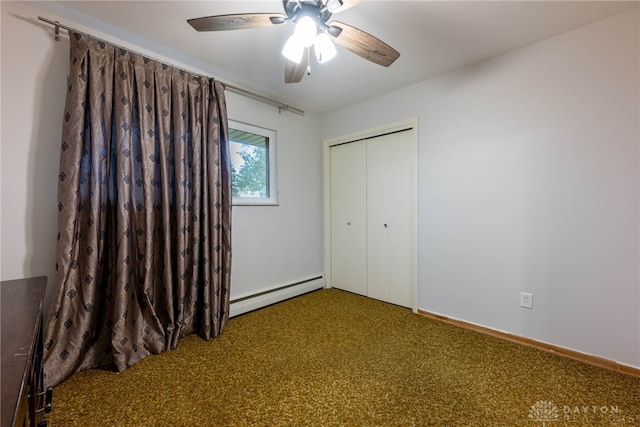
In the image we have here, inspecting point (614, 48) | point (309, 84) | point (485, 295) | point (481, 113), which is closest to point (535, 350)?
point (485, 295)

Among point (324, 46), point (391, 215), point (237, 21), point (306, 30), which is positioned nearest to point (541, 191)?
point (391, 215)

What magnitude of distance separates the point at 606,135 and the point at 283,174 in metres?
2.66

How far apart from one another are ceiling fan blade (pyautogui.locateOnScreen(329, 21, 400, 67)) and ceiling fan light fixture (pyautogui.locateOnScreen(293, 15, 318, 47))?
0.11 metres

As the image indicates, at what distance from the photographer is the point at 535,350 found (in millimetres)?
1988

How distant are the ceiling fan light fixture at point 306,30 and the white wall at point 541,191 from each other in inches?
62.7

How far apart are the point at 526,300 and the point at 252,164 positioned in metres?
2.73

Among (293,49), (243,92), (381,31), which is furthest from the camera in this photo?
(243,92)

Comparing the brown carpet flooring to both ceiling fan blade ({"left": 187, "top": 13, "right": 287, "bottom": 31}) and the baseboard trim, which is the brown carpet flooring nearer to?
the baseboard trim

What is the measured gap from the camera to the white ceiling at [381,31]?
5.48 feet

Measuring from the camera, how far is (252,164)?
9.53ft

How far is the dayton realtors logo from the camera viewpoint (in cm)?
134

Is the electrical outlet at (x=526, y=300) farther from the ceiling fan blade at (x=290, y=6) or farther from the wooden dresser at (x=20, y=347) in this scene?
the wooden dresser at (x=20, y=347)

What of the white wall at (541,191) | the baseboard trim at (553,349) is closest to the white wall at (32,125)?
the white wall at (541,191)

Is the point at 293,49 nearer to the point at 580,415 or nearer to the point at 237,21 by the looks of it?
the point at 237,21
